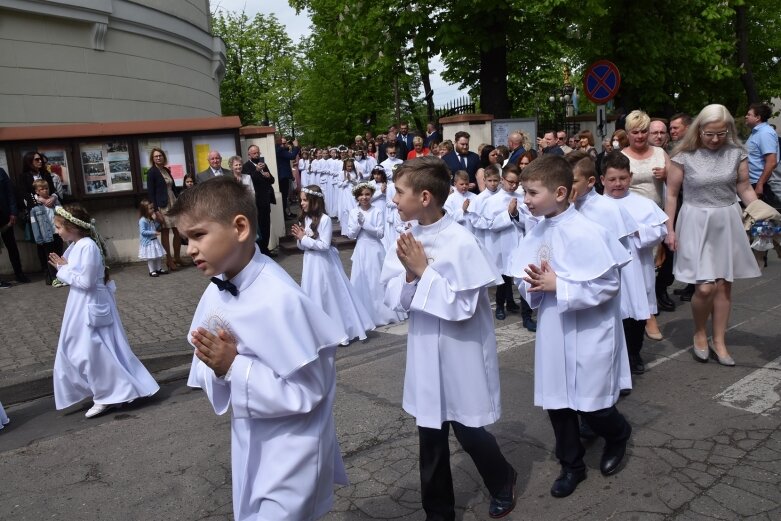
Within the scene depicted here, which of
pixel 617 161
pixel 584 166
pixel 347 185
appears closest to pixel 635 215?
pixel 617 161

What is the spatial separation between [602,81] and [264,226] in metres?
6.52

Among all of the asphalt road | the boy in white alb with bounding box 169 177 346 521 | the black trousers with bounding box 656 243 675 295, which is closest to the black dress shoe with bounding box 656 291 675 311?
the black trousers with bounding box 656 243 675 295

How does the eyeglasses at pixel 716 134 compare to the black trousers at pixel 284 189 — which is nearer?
the eyeglasses at pixel 716 134

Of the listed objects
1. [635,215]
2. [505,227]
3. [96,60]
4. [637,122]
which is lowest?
[505,227]

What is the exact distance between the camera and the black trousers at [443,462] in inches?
134

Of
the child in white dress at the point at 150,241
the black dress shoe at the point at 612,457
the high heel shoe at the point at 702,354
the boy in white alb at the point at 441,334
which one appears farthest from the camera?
the child in white dress at the point at 150,241

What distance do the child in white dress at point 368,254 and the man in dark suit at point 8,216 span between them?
5.99 m

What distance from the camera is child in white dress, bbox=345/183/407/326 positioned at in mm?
8609

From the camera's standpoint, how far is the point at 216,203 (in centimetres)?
255

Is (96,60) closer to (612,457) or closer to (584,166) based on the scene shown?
(584,166)

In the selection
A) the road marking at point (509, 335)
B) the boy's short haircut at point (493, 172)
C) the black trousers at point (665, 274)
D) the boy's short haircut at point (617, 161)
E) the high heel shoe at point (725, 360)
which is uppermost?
the boy's short haircut at point (617, 161)

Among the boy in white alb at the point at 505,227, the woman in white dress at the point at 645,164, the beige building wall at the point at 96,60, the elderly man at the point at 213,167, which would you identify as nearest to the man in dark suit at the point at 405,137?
the elderly man at the point at 213,167

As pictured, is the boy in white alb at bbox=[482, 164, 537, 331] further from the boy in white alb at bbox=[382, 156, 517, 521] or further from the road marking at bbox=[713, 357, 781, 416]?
the boy in white alb at bbox=[382, 156, 517, 521]

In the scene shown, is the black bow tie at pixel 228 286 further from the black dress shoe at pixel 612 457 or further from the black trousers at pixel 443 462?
the black dress shoe at pixel 612 457
